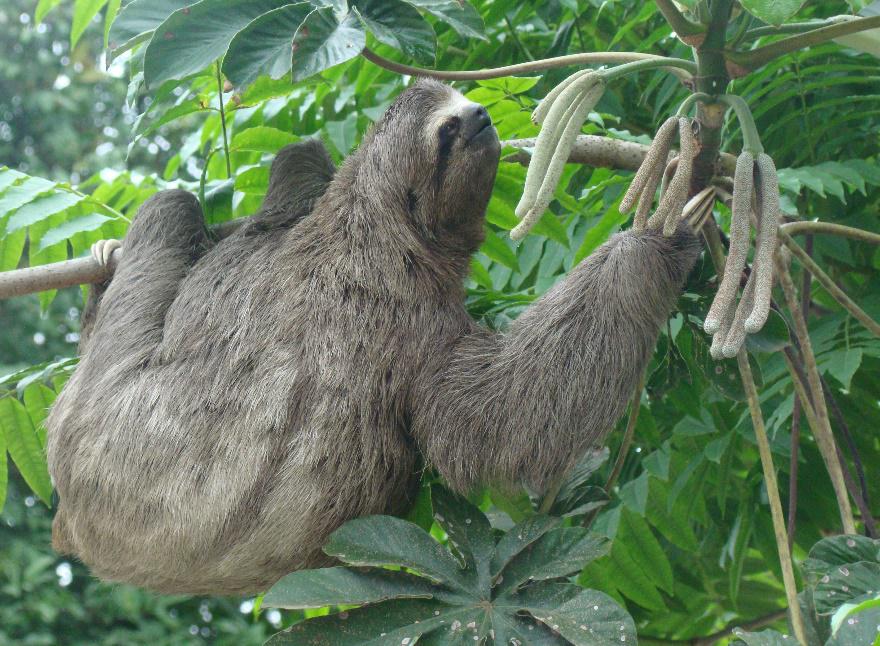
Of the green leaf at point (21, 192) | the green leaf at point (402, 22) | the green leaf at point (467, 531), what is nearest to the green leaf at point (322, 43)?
the green leaf at point (402, 22)

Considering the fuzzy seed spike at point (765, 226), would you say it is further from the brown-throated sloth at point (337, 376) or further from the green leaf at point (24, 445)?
the green leaf at point (24, 445)

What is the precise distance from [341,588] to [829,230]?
1.88 meters

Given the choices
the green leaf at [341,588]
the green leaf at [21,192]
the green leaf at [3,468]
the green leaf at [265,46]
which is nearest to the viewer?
the green leaf at [265,46]

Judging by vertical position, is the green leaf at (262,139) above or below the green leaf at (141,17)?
below

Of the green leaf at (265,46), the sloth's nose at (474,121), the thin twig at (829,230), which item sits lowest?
the thin twig at (829,230)

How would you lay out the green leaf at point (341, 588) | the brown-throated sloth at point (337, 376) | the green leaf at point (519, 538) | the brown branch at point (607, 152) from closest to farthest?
the green leaf at point (341, 588) < the green leaf at point (519, 538) < the brown-throated sloth at point (337, 376) < the brown branch at point (607, 152)

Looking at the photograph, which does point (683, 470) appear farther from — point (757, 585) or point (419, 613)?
point (419, 613)

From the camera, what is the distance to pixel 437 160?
3703 millimetres

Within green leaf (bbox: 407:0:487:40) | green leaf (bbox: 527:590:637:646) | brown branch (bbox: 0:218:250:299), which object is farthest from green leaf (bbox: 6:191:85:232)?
green leaf (bbox: 527:590:637:646)

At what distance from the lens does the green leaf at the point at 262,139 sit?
4312 mm

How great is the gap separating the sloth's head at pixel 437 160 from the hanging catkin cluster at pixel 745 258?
117 centimetres

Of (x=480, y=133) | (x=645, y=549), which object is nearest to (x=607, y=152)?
(x=480, y=133)

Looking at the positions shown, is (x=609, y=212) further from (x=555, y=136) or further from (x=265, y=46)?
(x=265, y=46)

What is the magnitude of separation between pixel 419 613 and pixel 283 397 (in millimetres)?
882
